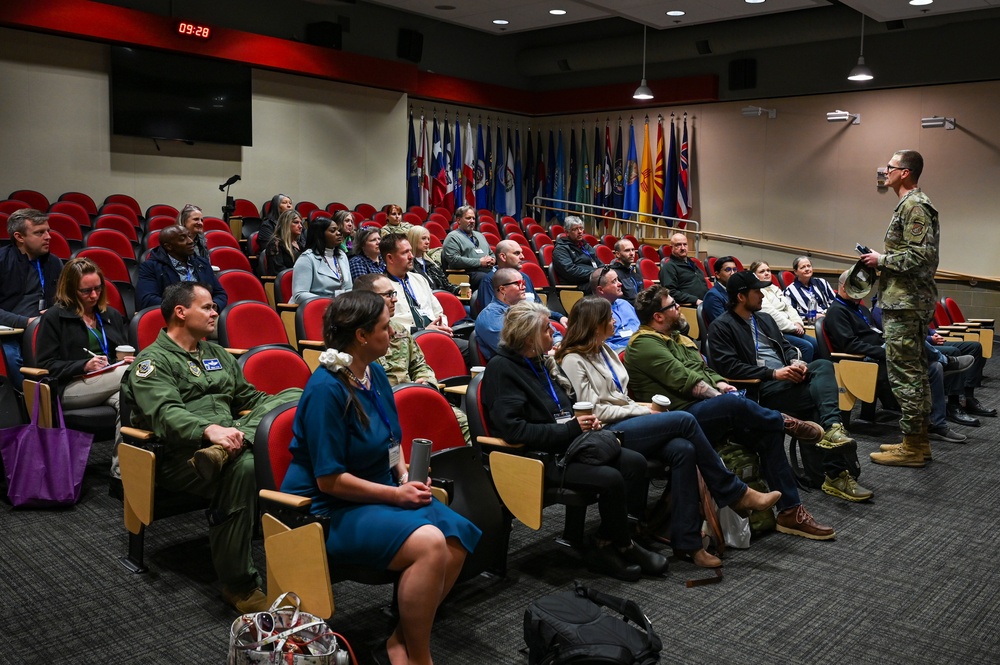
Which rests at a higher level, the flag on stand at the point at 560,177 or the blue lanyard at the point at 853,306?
the flag on stand at the point at 560,177

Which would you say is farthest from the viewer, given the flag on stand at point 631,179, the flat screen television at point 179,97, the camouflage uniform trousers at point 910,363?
the flag on stand at point 631,179

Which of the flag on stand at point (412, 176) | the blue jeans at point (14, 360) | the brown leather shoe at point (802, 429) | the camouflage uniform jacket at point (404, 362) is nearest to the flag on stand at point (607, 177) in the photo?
the flag on stand at point (412, 176)

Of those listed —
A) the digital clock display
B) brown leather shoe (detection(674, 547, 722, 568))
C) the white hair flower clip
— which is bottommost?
brown leather shoe (detection(674, 547, 722, 568))

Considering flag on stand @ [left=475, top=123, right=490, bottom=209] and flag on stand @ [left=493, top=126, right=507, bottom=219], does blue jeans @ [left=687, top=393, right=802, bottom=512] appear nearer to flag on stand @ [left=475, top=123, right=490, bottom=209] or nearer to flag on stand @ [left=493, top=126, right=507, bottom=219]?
flag on stand @ [left=475, top=123, right=490, bottom=209]

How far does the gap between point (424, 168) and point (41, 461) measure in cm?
946

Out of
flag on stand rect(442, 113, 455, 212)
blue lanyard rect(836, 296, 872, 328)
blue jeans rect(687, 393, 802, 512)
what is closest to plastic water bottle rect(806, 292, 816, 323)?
blue lanyard rect(836, 296, 872, 328)

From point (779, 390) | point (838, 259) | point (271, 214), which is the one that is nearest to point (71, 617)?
point (779, 390)

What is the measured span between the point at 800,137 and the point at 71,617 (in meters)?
11.5

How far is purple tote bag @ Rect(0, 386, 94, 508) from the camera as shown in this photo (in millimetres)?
3576

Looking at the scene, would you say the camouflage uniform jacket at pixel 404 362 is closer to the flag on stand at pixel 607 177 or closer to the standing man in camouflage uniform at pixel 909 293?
the standing man in camouflage uniform at pixel 909 293

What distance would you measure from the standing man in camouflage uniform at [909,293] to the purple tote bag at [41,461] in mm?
4209

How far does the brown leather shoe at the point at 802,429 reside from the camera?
156 inches

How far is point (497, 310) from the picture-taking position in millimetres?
4422

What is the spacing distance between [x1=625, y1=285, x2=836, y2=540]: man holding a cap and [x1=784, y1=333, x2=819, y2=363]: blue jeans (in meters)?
2.12
